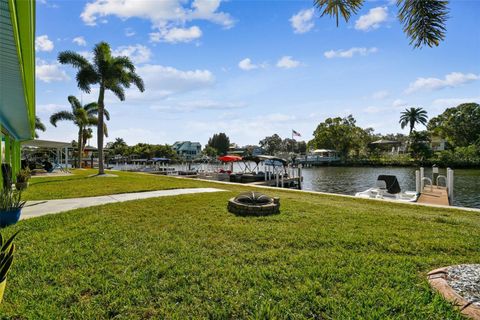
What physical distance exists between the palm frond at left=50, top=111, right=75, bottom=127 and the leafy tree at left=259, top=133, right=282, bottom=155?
95680 mm

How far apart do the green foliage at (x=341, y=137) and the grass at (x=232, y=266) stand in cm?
6872

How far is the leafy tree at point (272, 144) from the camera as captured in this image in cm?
12862

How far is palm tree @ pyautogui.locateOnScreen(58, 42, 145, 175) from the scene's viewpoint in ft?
68.5

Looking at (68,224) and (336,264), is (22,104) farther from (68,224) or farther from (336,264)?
(336,264)

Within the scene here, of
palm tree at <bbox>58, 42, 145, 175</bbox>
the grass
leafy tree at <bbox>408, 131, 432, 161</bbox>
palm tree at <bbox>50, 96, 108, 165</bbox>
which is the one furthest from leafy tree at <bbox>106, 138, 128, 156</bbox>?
the grass

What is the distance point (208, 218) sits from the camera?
271 inches

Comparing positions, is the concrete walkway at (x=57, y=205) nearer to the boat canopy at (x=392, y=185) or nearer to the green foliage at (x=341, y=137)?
the boat canopy at (x=392, y=185)

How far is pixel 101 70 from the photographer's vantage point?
2133 centimetres

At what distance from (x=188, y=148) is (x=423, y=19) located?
359 feet

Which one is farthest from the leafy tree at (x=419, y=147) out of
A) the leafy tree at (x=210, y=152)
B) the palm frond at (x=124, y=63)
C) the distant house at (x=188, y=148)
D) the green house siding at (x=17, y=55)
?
the distant house at (x=188, y=148)

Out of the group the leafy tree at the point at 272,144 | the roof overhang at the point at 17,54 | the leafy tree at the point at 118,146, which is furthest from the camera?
the leafy tree at the point at 272,144

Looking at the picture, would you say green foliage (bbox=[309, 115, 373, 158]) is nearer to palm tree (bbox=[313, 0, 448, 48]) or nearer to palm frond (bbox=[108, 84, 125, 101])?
palm frond (bbox=[108, 84, 125, 101])

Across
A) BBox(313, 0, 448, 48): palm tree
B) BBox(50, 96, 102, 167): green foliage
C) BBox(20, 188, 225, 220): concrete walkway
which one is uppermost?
BBox(50, 96, 102, 167): green foliage

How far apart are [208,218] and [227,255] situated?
2.55 meters
